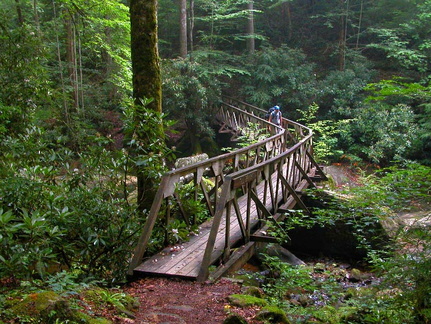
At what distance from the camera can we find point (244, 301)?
383 centimetres

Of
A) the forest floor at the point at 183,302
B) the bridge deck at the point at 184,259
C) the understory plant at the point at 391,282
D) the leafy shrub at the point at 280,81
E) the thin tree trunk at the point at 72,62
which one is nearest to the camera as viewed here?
the understory plant at the point at 391,282

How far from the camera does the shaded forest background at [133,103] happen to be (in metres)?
4.25

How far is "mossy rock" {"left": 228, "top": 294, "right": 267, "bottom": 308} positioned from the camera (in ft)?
12.4

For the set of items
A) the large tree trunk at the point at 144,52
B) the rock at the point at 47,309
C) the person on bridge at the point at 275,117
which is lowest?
the rock at the point at 47,309

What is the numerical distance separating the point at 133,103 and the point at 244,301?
2841 millimetres

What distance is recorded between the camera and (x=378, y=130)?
1694 centimetres

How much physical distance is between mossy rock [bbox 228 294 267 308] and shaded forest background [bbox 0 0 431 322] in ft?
5.06

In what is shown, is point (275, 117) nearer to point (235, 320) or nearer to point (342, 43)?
point (342, 43)

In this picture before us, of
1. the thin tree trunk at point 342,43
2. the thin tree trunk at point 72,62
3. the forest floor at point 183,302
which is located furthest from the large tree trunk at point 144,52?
the thin tree trunk at point 342,43

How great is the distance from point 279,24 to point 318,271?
74.8 ft

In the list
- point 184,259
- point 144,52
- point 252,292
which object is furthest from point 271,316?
point 144,52

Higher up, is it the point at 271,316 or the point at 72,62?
the point at 72,62

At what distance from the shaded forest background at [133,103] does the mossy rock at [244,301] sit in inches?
60.7

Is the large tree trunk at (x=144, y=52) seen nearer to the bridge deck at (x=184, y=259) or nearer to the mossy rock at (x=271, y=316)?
the bridge deck at (x=184, y=259)
